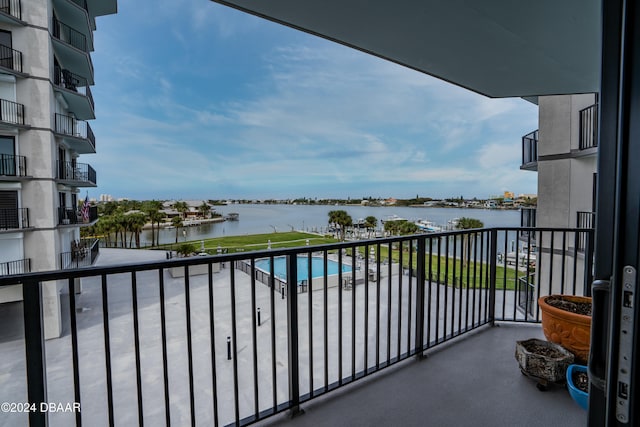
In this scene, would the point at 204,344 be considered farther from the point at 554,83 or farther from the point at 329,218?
the point at 329,218

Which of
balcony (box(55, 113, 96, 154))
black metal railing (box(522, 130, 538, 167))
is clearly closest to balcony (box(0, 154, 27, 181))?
balcony (box(55, 113, 96, 154))

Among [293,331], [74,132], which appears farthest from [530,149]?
[74,132]

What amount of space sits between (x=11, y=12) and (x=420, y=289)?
12.2 m

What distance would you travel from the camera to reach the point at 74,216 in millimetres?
10688

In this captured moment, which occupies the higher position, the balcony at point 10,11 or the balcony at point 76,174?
the balcony at point 10,11

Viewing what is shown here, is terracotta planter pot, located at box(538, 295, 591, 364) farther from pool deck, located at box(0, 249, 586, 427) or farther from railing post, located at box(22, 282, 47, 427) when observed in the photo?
railing post, located at box(22, 282, 47, 427)

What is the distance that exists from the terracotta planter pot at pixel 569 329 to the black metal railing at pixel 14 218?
462 inches

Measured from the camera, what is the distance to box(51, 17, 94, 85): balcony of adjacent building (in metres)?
9.39

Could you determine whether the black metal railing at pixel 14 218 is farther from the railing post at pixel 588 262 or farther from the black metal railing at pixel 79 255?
the railing post at pixel 588 262

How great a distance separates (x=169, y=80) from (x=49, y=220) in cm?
1290

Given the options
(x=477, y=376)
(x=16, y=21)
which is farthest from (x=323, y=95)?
(x=477, y=376)

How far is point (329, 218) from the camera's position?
2572cm

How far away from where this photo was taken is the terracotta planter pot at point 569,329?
180 centimetres

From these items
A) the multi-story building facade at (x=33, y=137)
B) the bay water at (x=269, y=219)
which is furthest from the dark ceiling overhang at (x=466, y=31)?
the bay water at (x=269, y=219)
